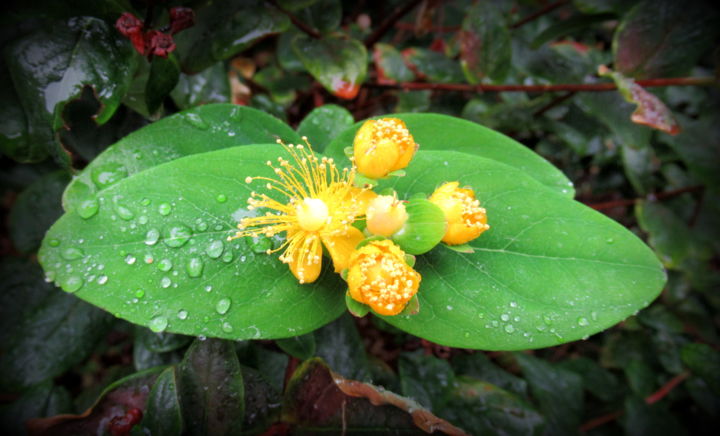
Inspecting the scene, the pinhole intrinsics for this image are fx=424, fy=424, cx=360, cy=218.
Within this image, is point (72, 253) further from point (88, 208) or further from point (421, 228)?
point (421, 228)

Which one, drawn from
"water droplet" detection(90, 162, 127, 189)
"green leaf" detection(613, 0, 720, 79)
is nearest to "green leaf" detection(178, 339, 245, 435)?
"water droplet" detection(90, 162, 127, 189)

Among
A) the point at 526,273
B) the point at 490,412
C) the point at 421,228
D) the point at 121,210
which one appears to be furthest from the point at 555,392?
the point at 121,210

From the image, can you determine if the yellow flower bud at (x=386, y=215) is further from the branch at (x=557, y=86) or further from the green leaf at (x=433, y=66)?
the green leaf at (x=433, y=66)

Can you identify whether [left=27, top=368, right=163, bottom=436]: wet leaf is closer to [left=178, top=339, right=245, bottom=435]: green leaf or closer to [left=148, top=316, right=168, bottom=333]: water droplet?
[left=178, top=339, right=245, bottom=435]: green leaf

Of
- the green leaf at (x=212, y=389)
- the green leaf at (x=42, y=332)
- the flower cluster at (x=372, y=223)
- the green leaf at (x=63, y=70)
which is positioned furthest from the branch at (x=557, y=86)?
the green leaf at (x=42, y=332)

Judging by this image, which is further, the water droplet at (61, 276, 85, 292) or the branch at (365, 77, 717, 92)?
the branch at (365, 77, 717, 92)

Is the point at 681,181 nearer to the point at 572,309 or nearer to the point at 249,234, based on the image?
the point at 572,309
